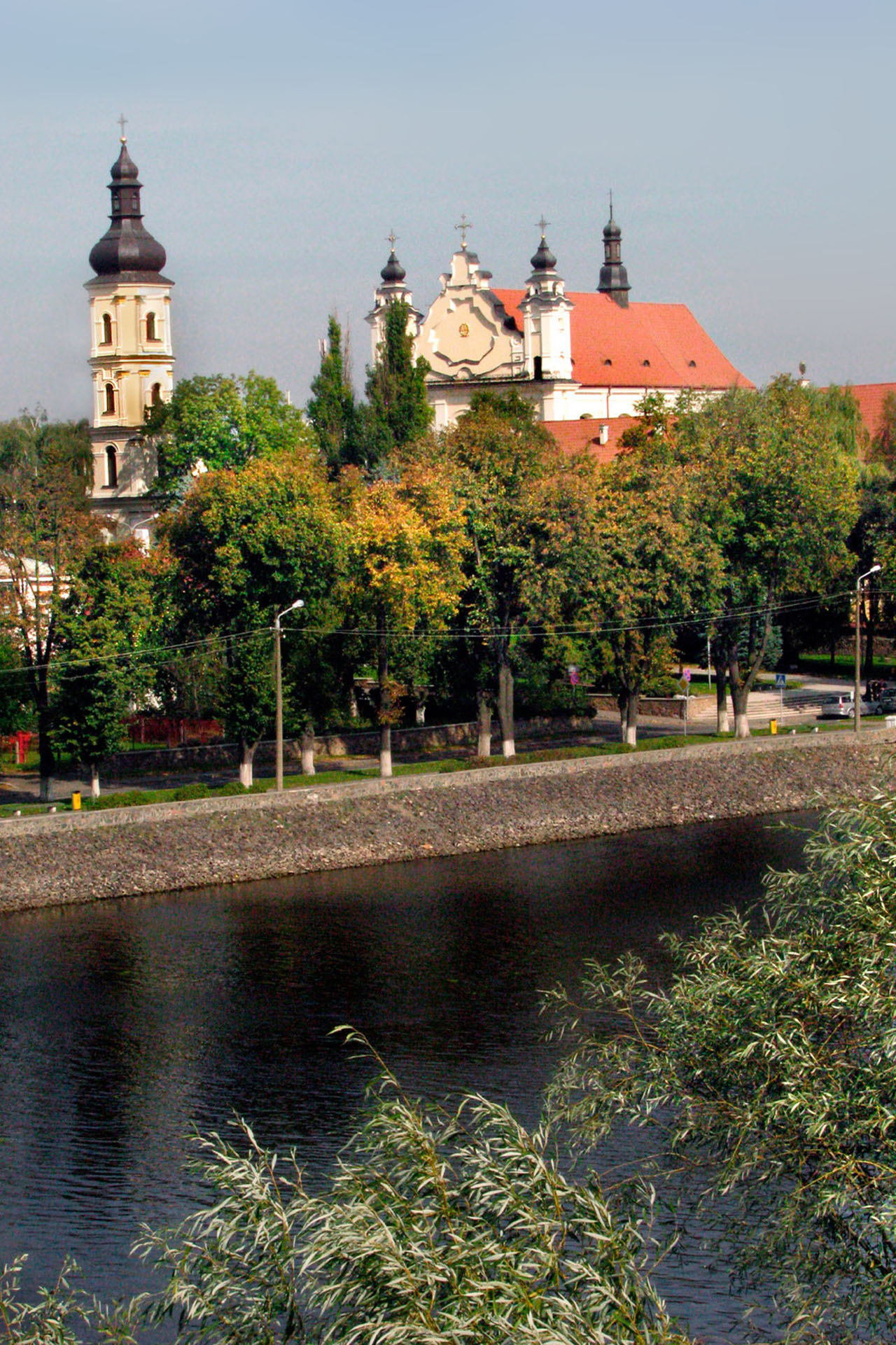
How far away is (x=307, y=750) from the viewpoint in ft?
164

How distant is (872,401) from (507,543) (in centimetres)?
5479

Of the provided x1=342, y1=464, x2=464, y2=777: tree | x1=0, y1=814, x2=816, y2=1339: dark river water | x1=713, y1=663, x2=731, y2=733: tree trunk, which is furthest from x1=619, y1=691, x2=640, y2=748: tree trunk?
x1=0, y1=814, x2=816, y2=1339: dark river water

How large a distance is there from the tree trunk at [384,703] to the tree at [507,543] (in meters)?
3.04

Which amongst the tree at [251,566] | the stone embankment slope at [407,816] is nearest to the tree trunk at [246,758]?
the tree at [251,566]

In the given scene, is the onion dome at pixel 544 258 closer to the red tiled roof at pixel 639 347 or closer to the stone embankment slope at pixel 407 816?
the red tiled roof at pixel 639 347

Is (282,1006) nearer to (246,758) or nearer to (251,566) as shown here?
(246,758)

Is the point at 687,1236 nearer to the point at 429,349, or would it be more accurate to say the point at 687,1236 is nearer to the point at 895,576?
the point at 895,576

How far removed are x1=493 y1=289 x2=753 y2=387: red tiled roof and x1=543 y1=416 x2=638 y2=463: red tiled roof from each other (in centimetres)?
688

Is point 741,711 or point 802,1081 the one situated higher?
point 741,711

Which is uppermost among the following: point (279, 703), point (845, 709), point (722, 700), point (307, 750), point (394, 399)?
point (394, 399)

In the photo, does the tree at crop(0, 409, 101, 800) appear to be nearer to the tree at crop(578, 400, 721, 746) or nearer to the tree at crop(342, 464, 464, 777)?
the tree at crop(342, 464, 464, 777)

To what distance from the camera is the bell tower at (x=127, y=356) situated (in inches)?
3039

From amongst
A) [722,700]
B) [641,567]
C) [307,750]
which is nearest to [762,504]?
[641,567]

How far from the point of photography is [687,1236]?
20.2 metres
